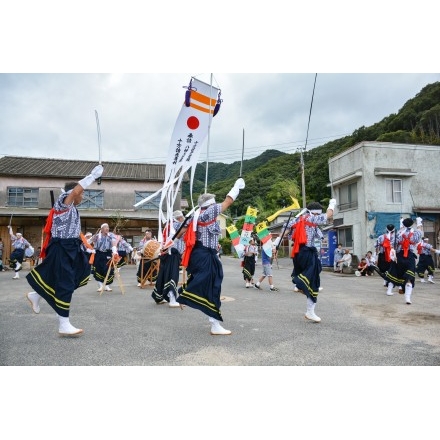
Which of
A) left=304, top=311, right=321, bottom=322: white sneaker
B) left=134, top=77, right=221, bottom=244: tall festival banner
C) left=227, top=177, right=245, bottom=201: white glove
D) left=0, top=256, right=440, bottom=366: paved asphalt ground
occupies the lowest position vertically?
left=0, top=256, right=440, bottom=366: paved asphalt ground

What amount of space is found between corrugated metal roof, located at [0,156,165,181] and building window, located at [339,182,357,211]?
11184 mm

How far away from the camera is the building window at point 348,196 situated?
68.0ft

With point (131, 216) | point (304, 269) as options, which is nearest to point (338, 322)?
point (304, 269)

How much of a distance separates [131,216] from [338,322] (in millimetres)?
19436

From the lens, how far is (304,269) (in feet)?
19.8

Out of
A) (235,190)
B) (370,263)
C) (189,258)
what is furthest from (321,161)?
(189,258)

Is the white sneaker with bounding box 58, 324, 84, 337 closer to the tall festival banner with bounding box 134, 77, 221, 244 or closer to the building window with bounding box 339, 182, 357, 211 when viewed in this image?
the tall festival banner with bounding box 134, 77, 221, 244

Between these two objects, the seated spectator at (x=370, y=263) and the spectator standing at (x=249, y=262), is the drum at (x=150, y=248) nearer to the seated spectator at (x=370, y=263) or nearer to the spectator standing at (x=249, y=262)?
the spectator standing at (x=249, y=262)

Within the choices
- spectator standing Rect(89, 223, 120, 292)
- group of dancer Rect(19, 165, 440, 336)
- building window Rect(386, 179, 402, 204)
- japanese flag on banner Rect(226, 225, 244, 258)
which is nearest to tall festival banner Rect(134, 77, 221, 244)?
group of dancer Rect(19, 165, 440, 336)

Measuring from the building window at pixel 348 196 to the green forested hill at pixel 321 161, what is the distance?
108 inches

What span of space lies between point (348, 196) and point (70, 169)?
18.0 meters

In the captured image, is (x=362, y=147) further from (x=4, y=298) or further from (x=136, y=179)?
(x=4, y=298)

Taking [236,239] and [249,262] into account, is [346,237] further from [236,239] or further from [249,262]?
[236,239]

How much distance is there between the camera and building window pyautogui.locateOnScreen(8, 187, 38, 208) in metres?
24.3
